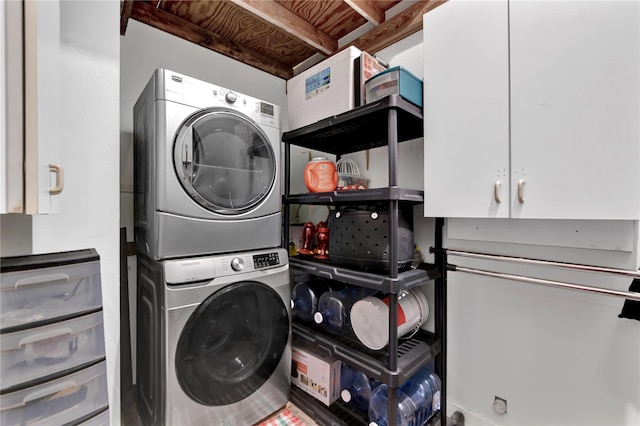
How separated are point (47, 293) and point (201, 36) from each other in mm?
1946

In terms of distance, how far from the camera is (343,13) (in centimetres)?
191

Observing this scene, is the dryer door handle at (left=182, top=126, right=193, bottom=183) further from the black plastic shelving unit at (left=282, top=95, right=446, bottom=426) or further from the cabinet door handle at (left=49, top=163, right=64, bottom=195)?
the black plastic shelving unit at (left=282, top=95, right=446, bottom=426)

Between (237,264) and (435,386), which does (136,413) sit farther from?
(435,386)

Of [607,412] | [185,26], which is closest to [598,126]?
[607,412]

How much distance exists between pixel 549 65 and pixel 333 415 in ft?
6.45

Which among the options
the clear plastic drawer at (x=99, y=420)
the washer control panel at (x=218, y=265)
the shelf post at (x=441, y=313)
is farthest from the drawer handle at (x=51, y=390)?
the shelf post at (x=441, y=313)

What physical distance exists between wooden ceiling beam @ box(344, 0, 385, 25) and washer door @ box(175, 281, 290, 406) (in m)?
1.85

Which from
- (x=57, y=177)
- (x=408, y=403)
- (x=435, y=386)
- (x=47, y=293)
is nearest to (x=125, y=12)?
(x=57, y=177)

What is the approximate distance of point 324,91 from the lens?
1.56m

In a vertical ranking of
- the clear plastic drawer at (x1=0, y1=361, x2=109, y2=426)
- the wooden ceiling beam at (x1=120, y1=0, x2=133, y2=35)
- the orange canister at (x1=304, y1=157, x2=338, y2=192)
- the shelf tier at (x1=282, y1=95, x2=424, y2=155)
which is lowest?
the clear plastic drawer at (x1=0, y1=361, x2=109, y2=426)

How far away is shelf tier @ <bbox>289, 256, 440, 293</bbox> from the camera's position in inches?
48.7

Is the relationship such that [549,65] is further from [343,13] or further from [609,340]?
[343,13]

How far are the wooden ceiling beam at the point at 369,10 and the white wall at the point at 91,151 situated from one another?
1336 millimetres

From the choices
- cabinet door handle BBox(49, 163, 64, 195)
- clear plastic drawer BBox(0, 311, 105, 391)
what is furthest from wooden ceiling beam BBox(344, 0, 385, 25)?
clear plastic drawer BBox(0, 311, 105, 391)
